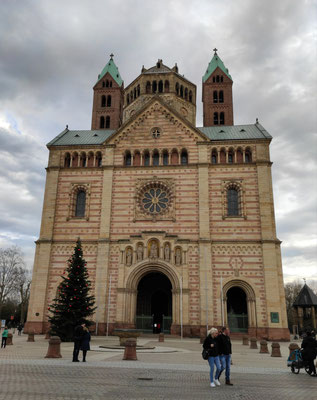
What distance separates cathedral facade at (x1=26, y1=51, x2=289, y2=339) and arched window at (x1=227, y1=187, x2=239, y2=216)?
0.10 metres

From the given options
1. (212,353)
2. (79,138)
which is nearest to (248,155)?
(79,138)

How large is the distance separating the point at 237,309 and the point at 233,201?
10.9 m

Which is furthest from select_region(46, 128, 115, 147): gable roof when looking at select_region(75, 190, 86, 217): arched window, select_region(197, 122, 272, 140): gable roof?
select_region(197, 122, 272, 140): gable roof

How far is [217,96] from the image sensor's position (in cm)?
5097

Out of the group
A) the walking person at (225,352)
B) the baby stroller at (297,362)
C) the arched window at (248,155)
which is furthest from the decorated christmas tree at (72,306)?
the arched window at (248,155)

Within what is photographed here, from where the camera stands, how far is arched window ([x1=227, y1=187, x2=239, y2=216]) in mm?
37219

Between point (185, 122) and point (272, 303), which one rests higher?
point (185, 122)

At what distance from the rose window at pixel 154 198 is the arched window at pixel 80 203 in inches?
252

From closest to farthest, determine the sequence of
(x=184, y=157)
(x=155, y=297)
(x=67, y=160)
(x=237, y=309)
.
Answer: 1. (x=237, y=309)
2. (x=155, y=297)
3. (x=184, y=157)
4. (x=67, y=160)

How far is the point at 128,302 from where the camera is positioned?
3434cm

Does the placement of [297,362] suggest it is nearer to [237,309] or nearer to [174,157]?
[237,309]

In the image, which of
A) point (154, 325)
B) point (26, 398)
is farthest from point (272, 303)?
point (26, 398)

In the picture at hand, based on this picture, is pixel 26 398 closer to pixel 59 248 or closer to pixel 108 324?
pixel 108 324

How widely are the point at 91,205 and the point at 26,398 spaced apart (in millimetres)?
30497
